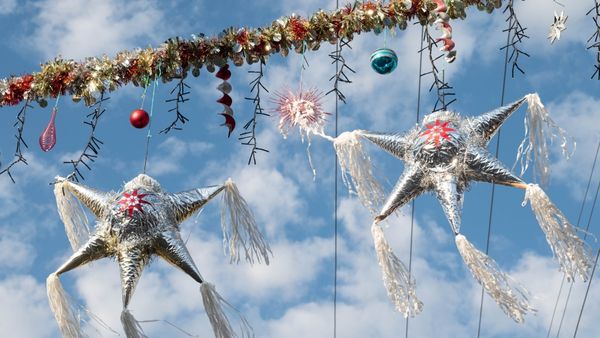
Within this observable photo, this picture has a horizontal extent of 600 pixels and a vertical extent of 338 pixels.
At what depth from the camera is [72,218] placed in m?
6.46

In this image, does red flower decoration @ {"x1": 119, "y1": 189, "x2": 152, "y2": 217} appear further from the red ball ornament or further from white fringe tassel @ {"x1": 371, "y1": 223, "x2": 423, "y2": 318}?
white fringe tassel @ {"x1": 371, "y1": 223, "x2": 423, "y2": 318}

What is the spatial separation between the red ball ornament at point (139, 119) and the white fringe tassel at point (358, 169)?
0.95m

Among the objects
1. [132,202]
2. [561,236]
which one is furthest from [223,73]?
[561,236]

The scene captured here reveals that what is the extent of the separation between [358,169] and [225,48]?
36.7 inches

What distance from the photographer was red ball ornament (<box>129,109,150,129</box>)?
5.81 meters

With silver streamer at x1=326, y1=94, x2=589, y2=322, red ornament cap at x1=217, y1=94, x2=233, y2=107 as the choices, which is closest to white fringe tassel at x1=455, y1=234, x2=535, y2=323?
silver streamer at x1=326, y1=94, x2=589, y2=322

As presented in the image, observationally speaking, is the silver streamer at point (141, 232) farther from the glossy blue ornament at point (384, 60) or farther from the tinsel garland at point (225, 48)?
the glossy blue ornament at point (384, 60)

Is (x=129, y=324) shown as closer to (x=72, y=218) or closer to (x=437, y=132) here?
(x=72, y=218)

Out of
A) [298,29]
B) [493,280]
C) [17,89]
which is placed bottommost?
[493,280]

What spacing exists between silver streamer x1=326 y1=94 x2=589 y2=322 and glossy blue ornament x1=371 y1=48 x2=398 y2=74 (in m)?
0.31

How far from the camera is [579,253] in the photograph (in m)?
5.19

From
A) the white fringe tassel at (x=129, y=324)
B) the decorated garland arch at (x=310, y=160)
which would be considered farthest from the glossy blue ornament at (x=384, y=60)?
the white fringe tassel at (x=129, y=324)

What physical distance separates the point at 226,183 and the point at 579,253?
1910mm

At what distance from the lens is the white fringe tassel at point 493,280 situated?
5.20 m
